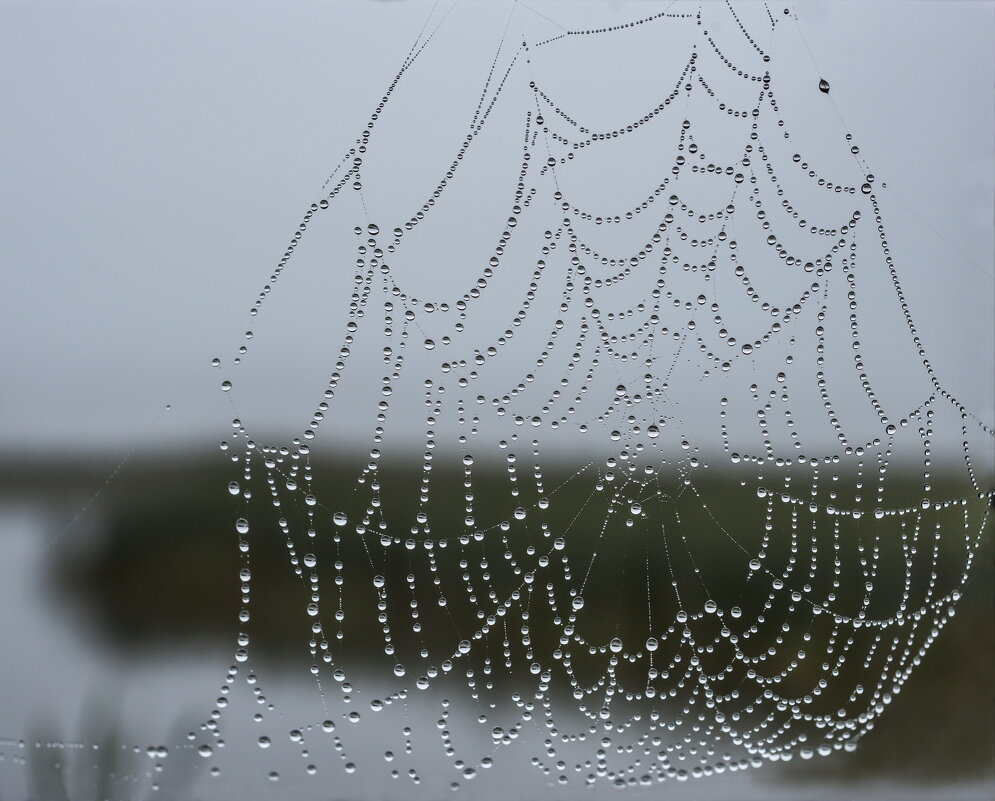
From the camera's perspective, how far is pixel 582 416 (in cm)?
118

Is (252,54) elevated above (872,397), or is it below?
above

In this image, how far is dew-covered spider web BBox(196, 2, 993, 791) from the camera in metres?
1.14

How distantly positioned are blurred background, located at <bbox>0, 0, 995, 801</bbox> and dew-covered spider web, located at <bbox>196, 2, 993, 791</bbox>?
23 mm

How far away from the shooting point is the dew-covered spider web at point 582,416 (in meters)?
1.14

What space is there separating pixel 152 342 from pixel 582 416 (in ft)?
1.95

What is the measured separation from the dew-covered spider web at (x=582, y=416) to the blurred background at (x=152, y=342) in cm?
2

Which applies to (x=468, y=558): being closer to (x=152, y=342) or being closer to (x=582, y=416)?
(x=582, y=416)

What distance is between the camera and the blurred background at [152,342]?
3.68 ft

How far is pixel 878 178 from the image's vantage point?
48.9 inches

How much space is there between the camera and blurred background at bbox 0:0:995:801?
3.68 ft

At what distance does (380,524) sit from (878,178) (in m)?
0.89

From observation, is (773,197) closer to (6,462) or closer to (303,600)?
(303,600)

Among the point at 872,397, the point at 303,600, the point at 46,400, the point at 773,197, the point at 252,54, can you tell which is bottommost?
the point at 303,600

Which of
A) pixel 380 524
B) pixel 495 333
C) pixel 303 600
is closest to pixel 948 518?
pixel 495 333
